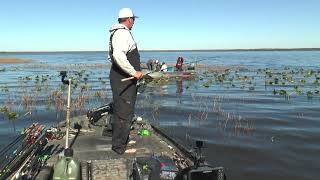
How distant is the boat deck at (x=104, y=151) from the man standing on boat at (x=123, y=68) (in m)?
0.45

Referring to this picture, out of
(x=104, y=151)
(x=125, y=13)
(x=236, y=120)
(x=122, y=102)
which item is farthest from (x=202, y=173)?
(x=236, y=120)

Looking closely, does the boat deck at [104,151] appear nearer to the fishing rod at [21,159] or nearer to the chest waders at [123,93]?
the fishing rod at [21,159]

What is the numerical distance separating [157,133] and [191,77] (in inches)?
1008

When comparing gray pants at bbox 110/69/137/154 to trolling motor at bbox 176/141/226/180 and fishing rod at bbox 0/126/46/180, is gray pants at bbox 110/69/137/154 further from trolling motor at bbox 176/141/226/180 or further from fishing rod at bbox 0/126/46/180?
trolling motor at bbox 176/141/226/180

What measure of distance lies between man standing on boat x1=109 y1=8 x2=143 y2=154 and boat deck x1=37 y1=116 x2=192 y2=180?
17.7 inches

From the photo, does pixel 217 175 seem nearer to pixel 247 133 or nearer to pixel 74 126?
pixel 74 126

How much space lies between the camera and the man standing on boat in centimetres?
680

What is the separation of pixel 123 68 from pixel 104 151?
1681 millimetres

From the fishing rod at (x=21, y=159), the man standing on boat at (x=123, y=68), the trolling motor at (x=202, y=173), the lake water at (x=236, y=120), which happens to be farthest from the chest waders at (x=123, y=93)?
the lake water at (x=236, y=120)

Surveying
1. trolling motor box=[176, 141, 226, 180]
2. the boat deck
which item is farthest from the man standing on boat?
trolling motor box=[176, 141, 226, 180]

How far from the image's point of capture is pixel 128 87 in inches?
278

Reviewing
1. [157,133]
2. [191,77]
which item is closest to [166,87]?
[191,77]

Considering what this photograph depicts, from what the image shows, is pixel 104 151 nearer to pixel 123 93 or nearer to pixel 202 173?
pixel 123 93

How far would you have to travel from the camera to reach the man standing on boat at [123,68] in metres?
6.80
